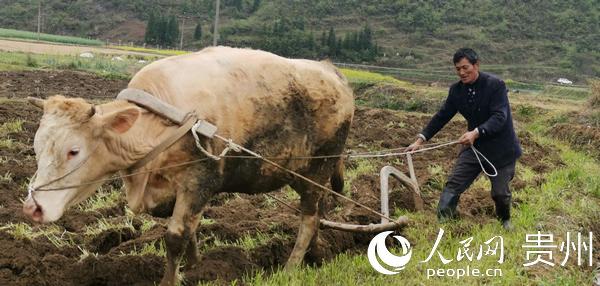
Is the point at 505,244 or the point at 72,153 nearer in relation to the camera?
the point at 72,153

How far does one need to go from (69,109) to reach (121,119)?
0.30m

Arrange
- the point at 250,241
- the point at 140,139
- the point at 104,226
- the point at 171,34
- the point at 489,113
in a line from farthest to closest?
the point at 171,34, the point at 489,113, the point at 104,226, the point at 250,241, the point at 140,139

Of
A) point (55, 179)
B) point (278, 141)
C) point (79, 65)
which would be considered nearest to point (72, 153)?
point (55, 179)

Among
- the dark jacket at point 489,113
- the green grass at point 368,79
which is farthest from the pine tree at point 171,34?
the dark jacket at point 489,113

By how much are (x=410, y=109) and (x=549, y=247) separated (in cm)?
1677

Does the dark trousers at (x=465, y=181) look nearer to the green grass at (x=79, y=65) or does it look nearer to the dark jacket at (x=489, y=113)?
the dark jacket at (x=489, y=113)

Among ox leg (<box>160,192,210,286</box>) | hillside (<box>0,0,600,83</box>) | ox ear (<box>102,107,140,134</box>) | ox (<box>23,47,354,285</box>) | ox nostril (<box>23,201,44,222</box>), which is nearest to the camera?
ox nostril (<box>23,201,44,222</box>)

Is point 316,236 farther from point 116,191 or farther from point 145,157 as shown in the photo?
point 116,191

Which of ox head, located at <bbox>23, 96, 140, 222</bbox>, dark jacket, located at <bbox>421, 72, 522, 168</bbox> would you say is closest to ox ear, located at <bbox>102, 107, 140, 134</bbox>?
ox head, located at <bbox>23, 96, 140, 222</bbox>

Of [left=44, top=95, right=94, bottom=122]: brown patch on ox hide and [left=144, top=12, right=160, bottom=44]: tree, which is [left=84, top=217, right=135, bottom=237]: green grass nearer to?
[left=44, top=95, right=94, bottom=122]: brown patch on ox hide

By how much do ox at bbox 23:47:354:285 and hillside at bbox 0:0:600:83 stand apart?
175ft

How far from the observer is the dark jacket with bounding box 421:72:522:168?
19.5 feet

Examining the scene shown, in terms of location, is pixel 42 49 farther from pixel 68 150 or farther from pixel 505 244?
pixel 68 150

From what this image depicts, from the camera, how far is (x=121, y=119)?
385cm
